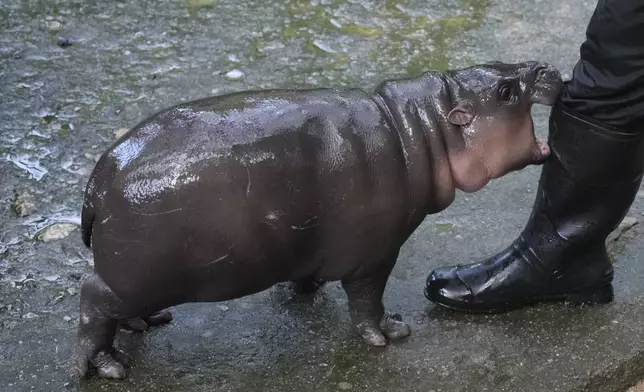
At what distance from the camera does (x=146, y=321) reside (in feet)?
8.36

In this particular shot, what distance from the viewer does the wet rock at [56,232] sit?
114 inches

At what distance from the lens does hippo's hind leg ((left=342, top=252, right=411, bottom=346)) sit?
7.93 ft

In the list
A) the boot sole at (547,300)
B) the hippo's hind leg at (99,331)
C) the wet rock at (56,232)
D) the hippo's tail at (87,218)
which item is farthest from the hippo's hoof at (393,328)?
the wet rock at (56,232)

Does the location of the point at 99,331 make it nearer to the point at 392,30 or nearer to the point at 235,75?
the point at 235,75

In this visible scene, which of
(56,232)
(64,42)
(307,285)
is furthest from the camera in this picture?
(64,42)

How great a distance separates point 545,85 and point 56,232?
1.72m

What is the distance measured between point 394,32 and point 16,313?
2.40 m

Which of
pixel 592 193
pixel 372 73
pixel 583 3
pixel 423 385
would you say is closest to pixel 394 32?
pixel 372 73

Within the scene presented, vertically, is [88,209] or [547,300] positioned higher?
[88,209]

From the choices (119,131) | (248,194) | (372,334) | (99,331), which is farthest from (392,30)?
(99,331)

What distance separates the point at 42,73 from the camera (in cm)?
381

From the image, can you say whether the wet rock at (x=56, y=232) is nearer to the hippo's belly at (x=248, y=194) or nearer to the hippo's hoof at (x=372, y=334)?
the hippo's belly at (x=248, y=194)

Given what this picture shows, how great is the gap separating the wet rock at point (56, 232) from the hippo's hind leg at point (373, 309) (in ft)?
3.54

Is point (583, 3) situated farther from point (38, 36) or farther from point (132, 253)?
point (132, 253)
